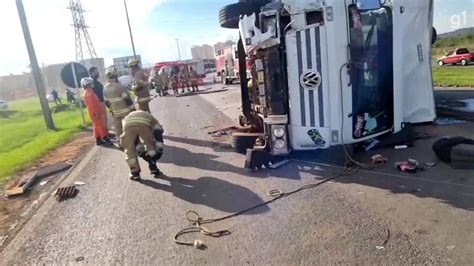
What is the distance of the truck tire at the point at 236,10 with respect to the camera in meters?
6.39

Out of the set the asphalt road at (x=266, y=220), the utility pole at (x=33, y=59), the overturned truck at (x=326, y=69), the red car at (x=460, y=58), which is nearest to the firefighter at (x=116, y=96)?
the asphalt road at (x=266, y=220)

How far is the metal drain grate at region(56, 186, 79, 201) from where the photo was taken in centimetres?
552

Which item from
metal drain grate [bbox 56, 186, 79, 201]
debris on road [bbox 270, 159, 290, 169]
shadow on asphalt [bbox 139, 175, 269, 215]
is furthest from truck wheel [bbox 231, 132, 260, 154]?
metal drain grate [bbox 56, 186, 79, 201]

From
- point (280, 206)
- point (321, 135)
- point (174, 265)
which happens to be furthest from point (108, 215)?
point (321, 135)

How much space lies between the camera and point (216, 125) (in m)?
10.3

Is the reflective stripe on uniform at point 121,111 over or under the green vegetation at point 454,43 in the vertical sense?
over

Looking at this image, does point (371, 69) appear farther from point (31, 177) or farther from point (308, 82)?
point (31, 177)

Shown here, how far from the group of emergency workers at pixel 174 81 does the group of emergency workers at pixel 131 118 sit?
17.0m

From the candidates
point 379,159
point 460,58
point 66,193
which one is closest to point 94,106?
point 66,193

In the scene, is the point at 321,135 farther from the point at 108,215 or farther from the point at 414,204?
the point at 108,215

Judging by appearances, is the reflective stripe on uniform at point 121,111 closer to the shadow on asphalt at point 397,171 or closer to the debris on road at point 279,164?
the shadow on asphalt at point 397,171

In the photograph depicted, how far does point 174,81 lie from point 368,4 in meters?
22.3

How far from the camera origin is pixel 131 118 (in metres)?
5.84

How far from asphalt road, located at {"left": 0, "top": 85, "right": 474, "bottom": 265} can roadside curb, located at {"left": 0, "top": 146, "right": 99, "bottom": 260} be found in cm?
2
